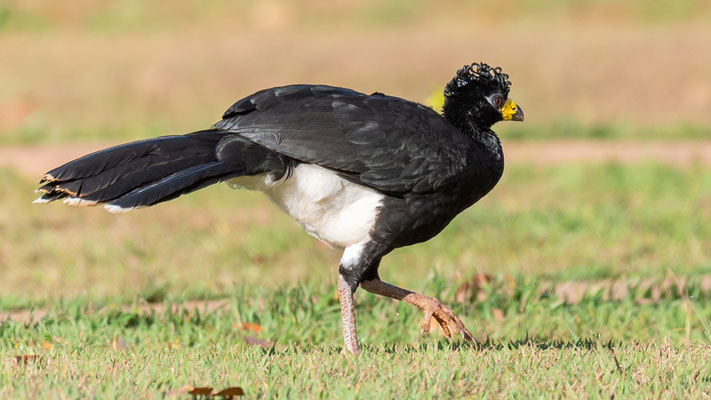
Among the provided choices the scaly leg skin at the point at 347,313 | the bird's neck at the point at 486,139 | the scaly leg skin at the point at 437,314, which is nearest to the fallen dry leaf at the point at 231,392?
the scaly leg skin at the point at 347,313

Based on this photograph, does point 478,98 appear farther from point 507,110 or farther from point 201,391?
point 201,391

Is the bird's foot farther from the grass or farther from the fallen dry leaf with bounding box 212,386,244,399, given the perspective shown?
the fallen dry leaf with bounding box 212,386,244,399

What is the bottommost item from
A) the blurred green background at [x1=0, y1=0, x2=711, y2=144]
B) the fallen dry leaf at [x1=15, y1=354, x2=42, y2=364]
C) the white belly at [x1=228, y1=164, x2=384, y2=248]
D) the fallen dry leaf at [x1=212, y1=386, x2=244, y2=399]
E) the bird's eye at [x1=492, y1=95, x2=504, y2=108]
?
the fallen dry leaf at [x1=212, y1=386, x2=244, y2=399]

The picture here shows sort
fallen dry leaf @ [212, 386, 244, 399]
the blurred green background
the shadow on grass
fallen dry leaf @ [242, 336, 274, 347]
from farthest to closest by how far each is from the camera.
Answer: the blurred green background, fallen dry leaf @ [242, 336, 274, 347], the shadow on grass, fallen dry leaf @ [212, 386, 244, 399]

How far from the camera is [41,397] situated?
3.15 m

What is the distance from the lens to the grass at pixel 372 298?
3.46 meters

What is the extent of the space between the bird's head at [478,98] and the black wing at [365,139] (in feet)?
0.72

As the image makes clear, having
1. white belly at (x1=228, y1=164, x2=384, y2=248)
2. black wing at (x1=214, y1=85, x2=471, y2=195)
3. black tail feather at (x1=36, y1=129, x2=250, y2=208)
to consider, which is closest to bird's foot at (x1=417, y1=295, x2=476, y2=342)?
white belly at (x1=228, y1=164, x2=384, y2=248)

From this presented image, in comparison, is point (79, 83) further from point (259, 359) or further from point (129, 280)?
point (259, 359)

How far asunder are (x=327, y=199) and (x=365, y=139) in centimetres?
29

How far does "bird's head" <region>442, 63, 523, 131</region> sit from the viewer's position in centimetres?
448

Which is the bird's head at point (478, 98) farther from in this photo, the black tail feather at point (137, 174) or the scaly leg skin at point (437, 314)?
the black tail feather at point (137, 174)

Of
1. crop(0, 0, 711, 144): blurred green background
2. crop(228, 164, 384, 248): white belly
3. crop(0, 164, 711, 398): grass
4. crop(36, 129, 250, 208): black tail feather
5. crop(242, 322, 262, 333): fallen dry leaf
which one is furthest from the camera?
crop(0, 0, 711, 144): blurred green background

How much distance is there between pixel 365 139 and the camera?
414 centimetres
